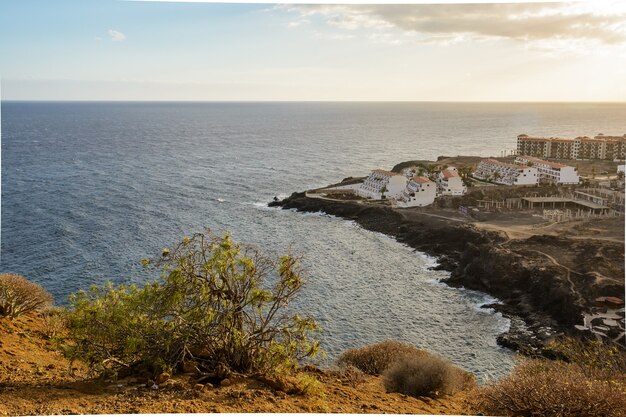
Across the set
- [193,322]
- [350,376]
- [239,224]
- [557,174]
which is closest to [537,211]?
[557,174]

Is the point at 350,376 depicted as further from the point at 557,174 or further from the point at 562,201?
the point at 557,174

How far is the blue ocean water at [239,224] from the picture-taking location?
22531mm

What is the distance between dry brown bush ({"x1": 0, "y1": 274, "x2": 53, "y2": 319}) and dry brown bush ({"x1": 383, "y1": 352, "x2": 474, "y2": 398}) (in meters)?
7.86

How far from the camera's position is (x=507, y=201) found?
140 ft

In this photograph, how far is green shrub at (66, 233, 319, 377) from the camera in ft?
28.8

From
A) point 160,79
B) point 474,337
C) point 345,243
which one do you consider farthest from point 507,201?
point 160,79

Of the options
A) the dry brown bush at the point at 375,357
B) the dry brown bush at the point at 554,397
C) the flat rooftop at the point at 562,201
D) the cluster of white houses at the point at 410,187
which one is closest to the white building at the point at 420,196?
the cluster of white houses at the point at 410,187

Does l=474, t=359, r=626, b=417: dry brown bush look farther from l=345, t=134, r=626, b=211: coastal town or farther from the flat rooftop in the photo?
l=345, t=134, r=626, b=211: coastal town

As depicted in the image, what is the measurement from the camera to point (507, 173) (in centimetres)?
4725

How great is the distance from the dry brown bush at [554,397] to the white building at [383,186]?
3607 centimetres

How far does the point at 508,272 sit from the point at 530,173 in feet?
67.8

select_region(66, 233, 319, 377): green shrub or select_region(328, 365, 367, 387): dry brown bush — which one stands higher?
select_region(66, 233, 319, 377): green shrub

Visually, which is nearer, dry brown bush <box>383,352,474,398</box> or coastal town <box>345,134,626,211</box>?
dry brown bush <box>383,352,474,398</box>

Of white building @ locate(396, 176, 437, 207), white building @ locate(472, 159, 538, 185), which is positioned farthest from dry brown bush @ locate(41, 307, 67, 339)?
white building @ locate(472, 159, 538, 185)
